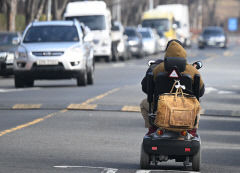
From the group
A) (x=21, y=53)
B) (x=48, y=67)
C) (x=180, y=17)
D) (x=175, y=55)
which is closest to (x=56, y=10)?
(x=180, y=17)

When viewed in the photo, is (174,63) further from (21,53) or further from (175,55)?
(21,53)

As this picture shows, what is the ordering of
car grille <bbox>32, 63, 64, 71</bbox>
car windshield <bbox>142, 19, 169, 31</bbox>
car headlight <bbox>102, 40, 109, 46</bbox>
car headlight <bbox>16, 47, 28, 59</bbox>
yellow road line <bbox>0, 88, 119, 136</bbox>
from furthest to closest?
1. car windshield <bbox>142, 19, 169, 31</bbox>
2. car headlight <bbox>102, 40, 109, 46</bbox>
3. car headlight <bbox>16, 47, 28, 59</bbox>
4. car grille <bbox>32, 63, 64, 71</bbox>
5. yellow road line <bbox>0, 88, 119, 136</bbox>

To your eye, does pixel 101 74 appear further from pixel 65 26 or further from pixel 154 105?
pixel 154 105

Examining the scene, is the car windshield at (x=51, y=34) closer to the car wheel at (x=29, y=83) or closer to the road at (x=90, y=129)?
the car wheel at (x=29, y=83)

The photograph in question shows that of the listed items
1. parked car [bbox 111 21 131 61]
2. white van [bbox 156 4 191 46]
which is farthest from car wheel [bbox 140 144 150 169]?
white van [bbox 156 4 191 46]

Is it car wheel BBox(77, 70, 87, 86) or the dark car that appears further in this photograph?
the dark car

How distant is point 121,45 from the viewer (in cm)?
4675

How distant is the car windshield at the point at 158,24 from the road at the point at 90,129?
3813 cm

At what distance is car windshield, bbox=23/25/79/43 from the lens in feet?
82.7

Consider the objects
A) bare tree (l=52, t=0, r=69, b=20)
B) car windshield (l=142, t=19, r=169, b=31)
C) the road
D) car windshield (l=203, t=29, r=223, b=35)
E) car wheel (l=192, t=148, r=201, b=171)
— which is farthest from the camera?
car windshield (l=203, t=29, r=223, b=35)

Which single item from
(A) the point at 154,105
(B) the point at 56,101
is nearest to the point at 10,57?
(B) the point at 56,101

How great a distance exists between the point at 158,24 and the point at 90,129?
50.3 metres

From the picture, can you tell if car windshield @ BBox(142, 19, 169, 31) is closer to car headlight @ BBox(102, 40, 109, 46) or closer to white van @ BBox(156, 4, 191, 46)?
white van @ BBox(156, 4, 191, 46)


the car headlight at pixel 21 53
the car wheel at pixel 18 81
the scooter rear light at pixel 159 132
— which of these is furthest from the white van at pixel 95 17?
the scooter rear light at pixel 159 132
